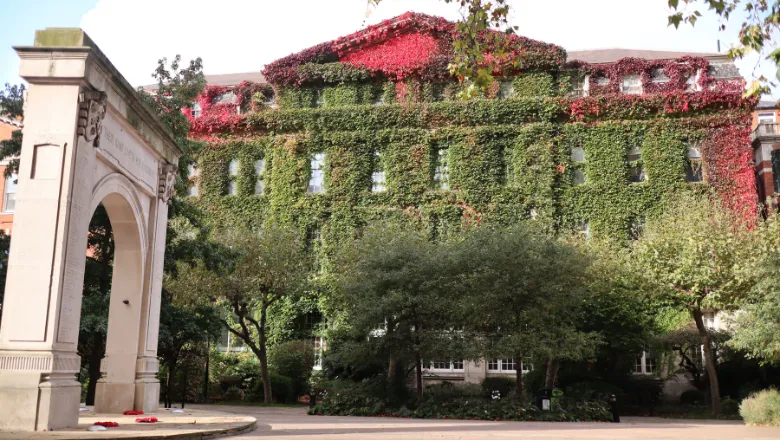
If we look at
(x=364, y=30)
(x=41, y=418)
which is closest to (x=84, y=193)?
(x=41, y=418)

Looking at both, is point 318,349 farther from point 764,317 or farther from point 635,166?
point 764,317

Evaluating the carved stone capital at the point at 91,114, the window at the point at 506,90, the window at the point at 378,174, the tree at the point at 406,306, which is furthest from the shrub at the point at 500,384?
the carved stone capital at the point at 91,114

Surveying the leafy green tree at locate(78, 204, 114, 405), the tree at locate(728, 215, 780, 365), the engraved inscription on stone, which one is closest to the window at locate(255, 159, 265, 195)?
the leafy green tree at locate(78, 204, 114, 405)

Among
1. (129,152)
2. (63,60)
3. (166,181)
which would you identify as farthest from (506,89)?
(63,60)

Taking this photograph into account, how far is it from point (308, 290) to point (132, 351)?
602 inches

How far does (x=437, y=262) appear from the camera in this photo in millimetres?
23031

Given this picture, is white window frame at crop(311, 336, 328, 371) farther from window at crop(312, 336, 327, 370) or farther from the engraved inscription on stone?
the engraved inscription on stone

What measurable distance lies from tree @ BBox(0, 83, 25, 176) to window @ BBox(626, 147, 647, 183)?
26542 millimetres

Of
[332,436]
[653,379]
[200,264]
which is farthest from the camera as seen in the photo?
[653,379]

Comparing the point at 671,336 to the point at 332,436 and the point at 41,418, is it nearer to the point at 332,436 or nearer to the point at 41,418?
the point at 332,436

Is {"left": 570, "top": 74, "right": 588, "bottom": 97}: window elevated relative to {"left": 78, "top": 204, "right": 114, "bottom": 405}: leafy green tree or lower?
elevated

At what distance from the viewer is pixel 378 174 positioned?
35.9m

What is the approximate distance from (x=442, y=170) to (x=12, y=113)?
67.0ft

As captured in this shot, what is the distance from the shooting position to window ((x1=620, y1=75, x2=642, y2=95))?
36.1 metres
